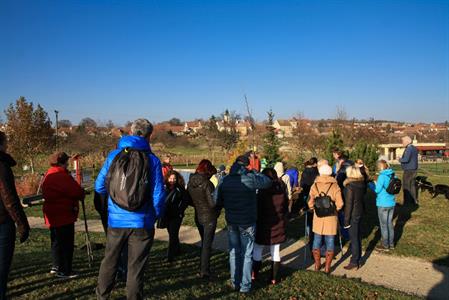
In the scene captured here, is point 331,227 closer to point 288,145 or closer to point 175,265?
point 175,265

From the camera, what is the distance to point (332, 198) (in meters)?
6.10

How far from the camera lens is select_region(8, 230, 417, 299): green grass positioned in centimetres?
486

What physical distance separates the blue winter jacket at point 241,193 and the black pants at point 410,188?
8.35 m

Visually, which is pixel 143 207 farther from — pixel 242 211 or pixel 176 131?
pixel 176 131

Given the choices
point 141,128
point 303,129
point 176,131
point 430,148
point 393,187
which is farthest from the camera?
point 176,131

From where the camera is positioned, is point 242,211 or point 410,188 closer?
point 242,211

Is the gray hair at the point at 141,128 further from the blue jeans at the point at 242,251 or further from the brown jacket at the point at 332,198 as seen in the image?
the brown jacket at the point at 332,198

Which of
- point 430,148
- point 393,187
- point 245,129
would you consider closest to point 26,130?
point 393,187

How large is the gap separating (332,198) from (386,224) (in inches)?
95.3

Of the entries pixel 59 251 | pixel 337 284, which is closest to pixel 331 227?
pixel 337 284

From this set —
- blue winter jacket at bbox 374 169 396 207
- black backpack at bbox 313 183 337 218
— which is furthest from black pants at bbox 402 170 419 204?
black backpack at bbox 313 183 337 218

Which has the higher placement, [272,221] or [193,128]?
[193,128]

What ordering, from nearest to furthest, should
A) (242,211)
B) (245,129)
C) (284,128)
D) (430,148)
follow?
(242,211), (245,129), (430,148), (284,128)

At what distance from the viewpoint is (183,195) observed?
21.1 ft
